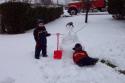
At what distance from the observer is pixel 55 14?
25516mm

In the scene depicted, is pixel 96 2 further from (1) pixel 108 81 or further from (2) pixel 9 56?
(1) pixel 108 81

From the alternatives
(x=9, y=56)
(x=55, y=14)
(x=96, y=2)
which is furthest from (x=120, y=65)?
(x=96, y=2)

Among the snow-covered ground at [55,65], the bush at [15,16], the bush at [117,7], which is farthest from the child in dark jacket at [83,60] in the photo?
the bush at [117,7]

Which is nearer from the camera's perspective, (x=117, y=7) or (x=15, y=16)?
(x=15, y=16)

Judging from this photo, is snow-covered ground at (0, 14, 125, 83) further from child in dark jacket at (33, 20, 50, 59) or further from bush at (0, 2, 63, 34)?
bush at (0, 2, 63, 34)

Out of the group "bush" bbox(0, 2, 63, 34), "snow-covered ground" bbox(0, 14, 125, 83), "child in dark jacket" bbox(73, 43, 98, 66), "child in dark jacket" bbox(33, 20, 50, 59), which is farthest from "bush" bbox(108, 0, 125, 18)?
"child in dark jacket" bbox(73, 43, 98, 66)

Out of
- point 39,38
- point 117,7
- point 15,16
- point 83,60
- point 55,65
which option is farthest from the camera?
point 117,7

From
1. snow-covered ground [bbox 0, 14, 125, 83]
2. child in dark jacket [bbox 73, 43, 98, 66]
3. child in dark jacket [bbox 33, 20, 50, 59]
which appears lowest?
snow-covered ground [bbox 0, 14, 125, 83]

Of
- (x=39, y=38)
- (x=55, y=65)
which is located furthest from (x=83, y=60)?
(x=39, y=38)

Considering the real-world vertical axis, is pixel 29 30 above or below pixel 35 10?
below

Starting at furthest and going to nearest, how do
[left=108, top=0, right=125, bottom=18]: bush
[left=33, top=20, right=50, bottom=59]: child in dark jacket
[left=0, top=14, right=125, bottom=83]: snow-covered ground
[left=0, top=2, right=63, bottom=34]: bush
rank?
[left=108, top=0, right=125, bottom=18]: bush
[left=0, top=2, right=63, bottom=34]: bush
[left=33, top=20, right=50, bottom=59]: child in dark jacket
[left=0, top=14, right=125, bottom=83]: snow-covered ground

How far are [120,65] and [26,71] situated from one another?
12.0 ft

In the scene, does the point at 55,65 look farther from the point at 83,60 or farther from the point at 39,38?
the point at 39,38

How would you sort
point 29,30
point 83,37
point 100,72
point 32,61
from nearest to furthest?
1. point 100,72
2. point 32,61
3. point 83,37
4. point 29,30
